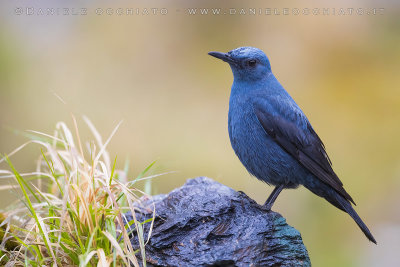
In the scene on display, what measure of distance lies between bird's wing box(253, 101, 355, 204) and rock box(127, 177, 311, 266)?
0.69 m

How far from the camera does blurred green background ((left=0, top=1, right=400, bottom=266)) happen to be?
8594 millimetres

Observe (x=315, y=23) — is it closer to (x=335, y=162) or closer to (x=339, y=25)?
(x=339, y=25)

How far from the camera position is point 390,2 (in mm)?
10555

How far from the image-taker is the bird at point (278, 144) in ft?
15.5

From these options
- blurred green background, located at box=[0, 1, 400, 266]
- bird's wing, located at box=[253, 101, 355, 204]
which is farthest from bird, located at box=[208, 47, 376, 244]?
blurred green background, located at box=[0, 1, 400, 266]

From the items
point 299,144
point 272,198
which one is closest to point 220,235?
point 272,198

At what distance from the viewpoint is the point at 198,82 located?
9867 mm

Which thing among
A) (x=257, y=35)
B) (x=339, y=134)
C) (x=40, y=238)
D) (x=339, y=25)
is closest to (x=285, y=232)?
(x=40, y=238)

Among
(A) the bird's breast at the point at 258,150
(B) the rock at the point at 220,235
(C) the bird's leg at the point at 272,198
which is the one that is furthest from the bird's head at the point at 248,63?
(B) the rock at the point at 220,235

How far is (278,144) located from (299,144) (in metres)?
0.21

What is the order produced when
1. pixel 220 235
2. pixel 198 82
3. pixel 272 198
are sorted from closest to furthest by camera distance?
pixel 220 235, pixel 272 198, pixel 198 82

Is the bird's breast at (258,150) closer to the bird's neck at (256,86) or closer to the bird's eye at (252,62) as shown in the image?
the bird's neck at (256,86)

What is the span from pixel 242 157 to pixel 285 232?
1008mm

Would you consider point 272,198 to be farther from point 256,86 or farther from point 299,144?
point 256,86
